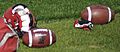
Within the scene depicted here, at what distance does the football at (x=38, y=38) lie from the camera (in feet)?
38.8

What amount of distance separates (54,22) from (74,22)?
0.87m

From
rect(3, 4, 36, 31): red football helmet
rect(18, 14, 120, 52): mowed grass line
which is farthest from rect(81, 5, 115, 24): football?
rect(3, 4, 36, 31): red football helmet

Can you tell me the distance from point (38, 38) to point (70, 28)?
7.94 ft

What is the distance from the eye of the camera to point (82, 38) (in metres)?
12.9

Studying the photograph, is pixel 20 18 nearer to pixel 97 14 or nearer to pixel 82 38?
pixel 82 38

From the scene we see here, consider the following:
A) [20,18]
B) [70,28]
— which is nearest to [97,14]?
[70,28]

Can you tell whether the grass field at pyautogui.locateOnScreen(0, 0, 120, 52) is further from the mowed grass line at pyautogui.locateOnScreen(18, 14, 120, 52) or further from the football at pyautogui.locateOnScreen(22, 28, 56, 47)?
the football at pyautogui.locateOnScreen(22, 28, 56, 47)

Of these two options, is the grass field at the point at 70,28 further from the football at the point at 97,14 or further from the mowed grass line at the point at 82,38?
the football at the point at 97,14

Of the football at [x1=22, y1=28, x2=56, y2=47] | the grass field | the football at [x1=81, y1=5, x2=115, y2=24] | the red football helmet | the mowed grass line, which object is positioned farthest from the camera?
the football at [x1=81, y1=5, x2=115, y2=24]

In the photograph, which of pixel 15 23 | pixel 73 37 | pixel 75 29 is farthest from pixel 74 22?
pixel 15 23

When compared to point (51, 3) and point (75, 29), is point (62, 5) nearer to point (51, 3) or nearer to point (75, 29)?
point (51, 3)

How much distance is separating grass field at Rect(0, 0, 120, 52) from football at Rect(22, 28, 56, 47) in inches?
6.2

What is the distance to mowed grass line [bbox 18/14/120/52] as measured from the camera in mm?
11992

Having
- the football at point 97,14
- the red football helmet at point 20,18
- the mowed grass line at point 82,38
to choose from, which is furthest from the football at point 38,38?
the football at point 97,14
